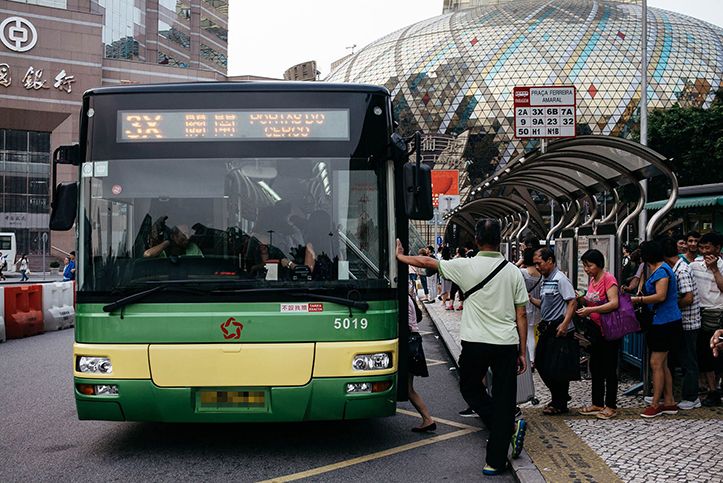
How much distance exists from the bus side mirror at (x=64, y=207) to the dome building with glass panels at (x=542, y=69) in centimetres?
7364

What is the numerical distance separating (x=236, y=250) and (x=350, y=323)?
94cm

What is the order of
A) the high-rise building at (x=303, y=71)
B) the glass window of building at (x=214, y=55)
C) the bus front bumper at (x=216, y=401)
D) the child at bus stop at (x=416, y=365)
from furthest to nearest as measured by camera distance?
1. the high-rise building at (x=303, y=71)
2. the glass window of building at (x=214, y=55)
3. the child at bus stop at (x=416, y=365)
4. the bus front bumper at (x=216, y=401)

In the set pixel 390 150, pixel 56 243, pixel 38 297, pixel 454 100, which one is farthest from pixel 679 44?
pixel 390 150

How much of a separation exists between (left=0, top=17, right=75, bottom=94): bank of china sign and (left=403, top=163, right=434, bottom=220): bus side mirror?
5184cm

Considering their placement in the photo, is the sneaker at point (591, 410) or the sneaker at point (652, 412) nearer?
the sneaker at point (652, 412)

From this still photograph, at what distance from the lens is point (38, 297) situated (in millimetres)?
16000

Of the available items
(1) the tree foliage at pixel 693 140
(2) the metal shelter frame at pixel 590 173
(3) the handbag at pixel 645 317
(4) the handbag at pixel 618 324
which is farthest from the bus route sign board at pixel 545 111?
(1) the tree foliage at pixel 693 140

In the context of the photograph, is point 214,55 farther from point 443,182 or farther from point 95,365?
point 95,365

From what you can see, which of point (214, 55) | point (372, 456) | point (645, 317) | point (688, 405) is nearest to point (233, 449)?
point (372, 456)

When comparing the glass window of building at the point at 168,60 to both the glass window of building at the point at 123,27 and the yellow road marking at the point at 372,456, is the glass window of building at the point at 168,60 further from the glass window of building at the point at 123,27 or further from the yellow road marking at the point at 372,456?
the yellow road marking at the point at 372,456

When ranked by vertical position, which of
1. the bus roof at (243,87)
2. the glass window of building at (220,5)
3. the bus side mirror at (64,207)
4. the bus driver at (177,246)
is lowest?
the bus driver at (177,246)

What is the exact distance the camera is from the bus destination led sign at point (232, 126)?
18.6ft

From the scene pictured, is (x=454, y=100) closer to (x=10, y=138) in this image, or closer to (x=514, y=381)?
(x=10, y=138)

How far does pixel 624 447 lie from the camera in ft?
18.9
